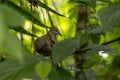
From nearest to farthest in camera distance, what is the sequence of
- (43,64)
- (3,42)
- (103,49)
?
(3,42), (43,64), (103,49)

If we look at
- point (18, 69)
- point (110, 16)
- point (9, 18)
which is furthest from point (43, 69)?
point (110, 16)

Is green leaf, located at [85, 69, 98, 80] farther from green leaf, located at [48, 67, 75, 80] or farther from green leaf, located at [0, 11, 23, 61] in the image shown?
green leaf, located at [0, 11, 23, 61]

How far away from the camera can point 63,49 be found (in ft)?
1.82

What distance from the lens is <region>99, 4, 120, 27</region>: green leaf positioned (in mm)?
711

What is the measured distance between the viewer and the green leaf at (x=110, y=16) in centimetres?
71

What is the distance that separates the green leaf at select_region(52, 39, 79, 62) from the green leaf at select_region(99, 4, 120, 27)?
0.50ft

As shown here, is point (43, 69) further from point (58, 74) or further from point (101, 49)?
point (101, 49)

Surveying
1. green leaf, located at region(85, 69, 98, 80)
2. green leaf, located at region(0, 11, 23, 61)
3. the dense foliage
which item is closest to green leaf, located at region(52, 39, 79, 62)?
the dense foliage

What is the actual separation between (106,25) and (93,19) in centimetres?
50

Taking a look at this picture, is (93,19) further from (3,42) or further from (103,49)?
(3,42)

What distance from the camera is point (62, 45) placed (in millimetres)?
566

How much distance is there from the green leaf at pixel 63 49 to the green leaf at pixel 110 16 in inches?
6.0

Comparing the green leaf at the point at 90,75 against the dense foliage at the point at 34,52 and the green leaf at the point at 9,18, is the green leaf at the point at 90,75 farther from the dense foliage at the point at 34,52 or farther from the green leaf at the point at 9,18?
the green leaf at the point at 9,18

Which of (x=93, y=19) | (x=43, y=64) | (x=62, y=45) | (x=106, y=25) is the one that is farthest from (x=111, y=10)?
(x=93, y=19)
